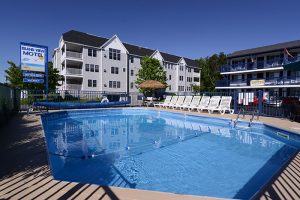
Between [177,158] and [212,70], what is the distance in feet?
178

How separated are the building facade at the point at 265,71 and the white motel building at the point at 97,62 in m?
16.0

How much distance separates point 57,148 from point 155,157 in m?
3.85

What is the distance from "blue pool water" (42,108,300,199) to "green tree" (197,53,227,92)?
1790 inches

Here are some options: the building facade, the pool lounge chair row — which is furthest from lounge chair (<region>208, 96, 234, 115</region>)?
the building facade

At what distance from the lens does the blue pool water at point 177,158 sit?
5.00 metres

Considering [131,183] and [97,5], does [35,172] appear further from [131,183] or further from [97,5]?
[97,5]

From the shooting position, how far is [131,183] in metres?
4.98

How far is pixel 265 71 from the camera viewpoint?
3569cm

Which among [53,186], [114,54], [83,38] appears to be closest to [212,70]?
[114,54]

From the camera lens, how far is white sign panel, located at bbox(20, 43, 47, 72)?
55.9 feet

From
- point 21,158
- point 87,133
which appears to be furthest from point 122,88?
point 21,158

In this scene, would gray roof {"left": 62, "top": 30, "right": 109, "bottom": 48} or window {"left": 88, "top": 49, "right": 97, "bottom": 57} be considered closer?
gray roof {"left": 62, "top": 30, "right": 109, "bottom": 48}

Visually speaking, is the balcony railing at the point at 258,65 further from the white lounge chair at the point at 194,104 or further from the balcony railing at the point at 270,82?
the white lounge chair at the point at 194,104

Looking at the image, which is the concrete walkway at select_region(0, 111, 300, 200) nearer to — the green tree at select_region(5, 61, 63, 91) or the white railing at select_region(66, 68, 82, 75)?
the green tree at select_region(5, 61, 63, 91)
